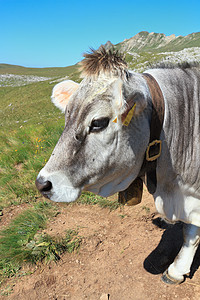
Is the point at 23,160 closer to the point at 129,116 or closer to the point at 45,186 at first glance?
the point at 45,186

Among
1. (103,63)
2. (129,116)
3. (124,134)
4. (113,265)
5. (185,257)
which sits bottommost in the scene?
(113,265)

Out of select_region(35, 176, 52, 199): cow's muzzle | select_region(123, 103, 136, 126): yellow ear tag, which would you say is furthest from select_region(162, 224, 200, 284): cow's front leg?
select_region(35, 176, 52, 199): cow's muzzle

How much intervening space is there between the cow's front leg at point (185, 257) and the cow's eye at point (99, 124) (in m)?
1.66

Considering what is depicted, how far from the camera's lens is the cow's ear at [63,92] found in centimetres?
218

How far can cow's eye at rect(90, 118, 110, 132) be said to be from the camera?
171 cm

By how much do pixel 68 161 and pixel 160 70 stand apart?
4.06ft

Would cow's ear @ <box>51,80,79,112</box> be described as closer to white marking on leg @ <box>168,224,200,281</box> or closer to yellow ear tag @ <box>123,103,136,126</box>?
yellow ear tag @ <box>123,103,136,126</box>

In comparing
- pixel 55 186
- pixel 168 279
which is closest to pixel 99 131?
pixel 55 186

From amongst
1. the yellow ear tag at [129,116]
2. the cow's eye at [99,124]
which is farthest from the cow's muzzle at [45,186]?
the yellow ear tag at [129,116]

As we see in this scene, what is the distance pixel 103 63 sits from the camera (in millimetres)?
1794

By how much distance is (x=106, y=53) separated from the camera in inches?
74.6

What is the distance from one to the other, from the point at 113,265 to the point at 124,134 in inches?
83.6

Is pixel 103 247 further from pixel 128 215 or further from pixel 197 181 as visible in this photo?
pixel 197 181

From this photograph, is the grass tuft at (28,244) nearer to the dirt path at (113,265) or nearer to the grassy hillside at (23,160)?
the dirt path at (113,265)
